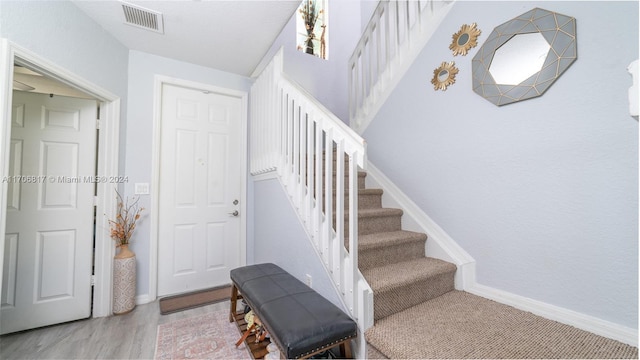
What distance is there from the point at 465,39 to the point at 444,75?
28 centimetres

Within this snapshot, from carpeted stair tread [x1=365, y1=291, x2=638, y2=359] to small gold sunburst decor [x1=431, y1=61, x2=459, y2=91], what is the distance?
5.47 ft

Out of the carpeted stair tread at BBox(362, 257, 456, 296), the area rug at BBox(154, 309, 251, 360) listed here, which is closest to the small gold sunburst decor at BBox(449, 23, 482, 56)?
the carpeted stair tread at BBox(362, 257, 456, 296)

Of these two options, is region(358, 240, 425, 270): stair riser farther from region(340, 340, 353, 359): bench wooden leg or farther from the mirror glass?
the mirror glass

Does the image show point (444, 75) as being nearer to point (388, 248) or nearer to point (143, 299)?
point (388, 248)

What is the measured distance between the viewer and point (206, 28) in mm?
2121

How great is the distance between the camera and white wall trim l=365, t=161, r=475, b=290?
1.89 m

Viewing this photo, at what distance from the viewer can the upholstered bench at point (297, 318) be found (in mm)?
1185

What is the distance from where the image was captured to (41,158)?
2029mm

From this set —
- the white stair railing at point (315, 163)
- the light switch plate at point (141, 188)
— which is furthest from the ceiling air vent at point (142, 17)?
the light switch plate at point (141, 188)

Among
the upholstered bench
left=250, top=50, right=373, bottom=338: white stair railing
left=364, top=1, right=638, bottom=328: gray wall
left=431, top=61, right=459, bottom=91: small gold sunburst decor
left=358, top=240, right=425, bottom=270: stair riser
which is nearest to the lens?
the upholstered bench

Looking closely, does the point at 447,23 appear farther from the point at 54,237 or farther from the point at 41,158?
the point at 54,237

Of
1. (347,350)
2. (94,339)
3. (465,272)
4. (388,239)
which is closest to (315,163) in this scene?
(388,239)

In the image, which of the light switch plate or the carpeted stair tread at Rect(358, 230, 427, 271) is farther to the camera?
the light switch plate

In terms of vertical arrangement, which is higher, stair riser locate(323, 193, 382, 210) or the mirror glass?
the mirror glass
